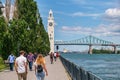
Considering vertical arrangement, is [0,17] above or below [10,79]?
above

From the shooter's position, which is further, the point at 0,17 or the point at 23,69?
the point at 0,17

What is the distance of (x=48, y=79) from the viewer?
28.2 meters

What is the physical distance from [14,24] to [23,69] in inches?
1000

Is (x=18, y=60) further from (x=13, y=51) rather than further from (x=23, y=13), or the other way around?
(x=23, y=13)

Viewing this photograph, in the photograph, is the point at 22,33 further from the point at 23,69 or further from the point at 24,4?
the point at 23,69

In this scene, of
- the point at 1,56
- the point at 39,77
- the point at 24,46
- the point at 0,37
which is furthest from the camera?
the point at 24,46

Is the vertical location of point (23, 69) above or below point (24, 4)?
below

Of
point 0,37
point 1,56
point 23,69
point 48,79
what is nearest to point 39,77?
point 23,69

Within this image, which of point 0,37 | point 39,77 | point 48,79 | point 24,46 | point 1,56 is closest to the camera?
point 39,77

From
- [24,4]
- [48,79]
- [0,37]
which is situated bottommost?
[48,79]

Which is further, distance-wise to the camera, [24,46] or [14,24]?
[24,46]

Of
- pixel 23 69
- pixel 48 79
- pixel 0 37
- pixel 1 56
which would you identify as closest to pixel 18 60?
pixel 23 69

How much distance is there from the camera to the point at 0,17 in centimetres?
4606

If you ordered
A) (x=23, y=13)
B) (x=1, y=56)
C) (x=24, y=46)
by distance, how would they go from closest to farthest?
(x=1, y=56) < (x=24, y=46) < (x=23, y=13)
